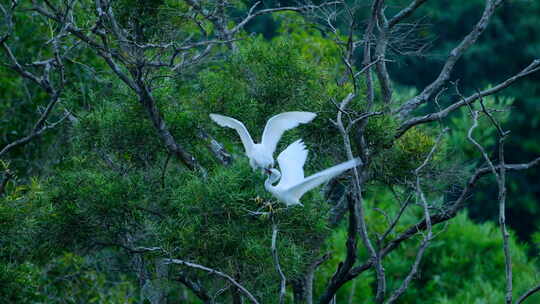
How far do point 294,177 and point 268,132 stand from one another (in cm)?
47

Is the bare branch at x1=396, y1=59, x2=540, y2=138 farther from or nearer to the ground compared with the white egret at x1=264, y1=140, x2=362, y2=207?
farther from the ground

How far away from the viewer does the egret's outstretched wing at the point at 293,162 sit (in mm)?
5426

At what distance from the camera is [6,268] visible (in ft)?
19.1

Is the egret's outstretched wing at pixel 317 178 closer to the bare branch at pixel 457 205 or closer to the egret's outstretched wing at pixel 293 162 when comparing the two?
the egret's outstretched wing at pixel 293 162

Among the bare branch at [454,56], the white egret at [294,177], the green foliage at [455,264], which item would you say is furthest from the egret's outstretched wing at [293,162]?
the green foliage at [455,264]

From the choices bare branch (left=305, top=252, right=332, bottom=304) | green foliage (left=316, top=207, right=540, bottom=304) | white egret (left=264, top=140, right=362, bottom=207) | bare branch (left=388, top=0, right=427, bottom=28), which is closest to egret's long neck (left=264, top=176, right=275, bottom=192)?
white egret (left=264, top=140, right=362, bottom=207)

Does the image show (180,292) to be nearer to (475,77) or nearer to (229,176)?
(229,176)

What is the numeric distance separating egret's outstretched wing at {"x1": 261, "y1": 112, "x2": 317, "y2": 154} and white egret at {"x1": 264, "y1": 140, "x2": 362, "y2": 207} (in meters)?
0.15

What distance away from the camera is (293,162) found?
5539 mm

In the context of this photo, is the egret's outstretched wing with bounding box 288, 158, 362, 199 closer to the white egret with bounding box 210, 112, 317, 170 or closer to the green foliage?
the white egret with bounding box 210, 112, 317, 170

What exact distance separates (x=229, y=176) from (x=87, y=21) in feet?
7.02

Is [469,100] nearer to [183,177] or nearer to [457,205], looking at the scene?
[457,205]

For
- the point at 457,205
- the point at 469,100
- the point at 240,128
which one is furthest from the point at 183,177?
the point at 469,100

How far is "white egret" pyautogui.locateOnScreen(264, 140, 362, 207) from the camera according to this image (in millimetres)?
4812
